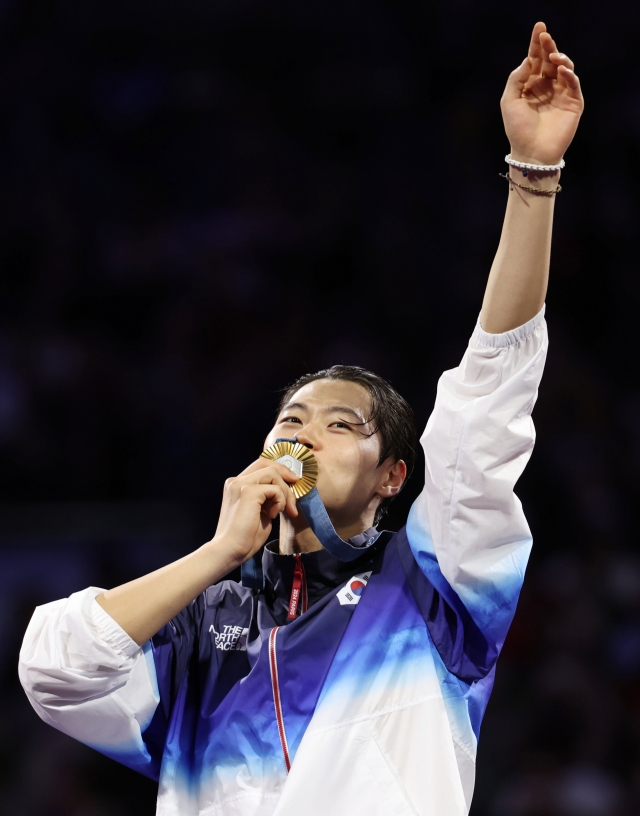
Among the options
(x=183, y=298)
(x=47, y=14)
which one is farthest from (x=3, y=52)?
(x=183, y=298)

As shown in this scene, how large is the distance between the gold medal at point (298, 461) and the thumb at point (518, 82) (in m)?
0.88

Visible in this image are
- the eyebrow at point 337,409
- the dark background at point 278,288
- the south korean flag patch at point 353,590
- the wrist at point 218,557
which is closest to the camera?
the wrist at point 218,557

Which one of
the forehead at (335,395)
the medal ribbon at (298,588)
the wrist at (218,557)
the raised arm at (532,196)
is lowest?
the medal ribbon at (298,588)

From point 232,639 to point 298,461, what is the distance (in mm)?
441

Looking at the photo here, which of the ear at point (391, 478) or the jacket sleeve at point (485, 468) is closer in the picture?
the jacket sleeve at point (485, 468)

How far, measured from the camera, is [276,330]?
216 inches

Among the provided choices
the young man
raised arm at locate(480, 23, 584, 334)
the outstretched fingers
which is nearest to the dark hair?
the young man

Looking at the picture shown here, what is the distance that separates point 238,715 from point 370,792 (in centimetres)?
36

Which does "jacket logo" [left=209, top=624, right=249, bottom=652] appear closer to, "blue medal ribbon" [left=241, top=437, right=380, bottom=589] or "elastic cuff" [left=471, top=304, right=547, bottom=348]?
"blue medal ribbon" [left=241, top=437, right=380, bottom=589]

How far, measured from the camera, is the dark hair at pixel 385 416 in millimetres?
2469

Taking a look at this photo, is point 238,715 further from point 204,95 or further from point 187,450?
A: point 204,95

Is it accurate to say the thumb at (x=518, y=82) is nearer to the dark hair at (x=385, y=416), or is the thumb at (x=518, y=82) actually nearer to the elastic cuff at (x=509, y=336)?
the elastic cuff at (x=509, y=336)

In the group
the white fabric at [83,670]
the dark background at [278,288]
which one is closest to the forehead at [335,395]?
the white fabric at [83,670]

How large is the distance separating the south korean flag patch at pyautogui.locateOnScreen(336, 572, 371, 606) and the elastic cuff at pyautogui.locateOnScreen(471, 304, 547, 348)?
0.65m
